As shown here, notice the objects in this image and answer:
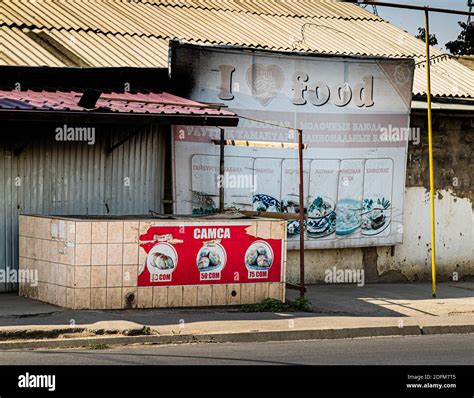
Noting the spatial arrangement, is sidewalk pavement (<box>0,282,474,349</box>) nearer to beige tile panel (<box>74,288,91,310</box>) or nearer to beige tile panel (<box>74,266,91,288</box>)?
beige tile panel (<box>74,288,91,310</box>)

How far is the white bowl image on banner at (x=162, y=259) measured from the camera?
1537cm

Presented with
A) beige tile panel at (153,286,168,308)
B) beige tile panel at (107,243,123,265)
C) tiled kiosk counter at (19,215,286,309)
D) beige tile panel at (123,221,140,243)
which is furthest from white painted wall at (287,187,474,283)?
beige tile panel at (107,243,123,265)

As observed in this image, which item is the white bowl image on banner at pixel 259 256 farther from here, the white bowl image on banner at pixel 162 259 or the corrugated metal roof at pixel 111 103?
the corrugated metal roof at pixel 111 103

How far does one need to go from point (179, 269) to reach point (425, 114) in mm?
6840

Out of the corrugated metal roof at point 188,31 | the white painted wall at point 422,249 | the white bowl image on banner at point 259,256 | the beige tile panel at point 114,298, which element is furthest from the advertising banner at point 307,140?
the beige tile panel at point 114,298

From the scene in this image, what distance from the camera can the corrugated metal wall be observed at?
16.7 m

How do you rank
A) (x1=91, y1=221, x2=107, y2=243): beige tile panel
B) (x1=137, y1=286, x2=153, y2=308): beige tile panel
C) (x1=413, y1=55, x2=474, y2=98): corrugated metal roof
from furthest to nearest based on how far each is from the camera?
(x1=413, y1=55, x2=474, y2=98): corrugated metal roof < (x1=137, y1=286, x2=153, y2=308): beige tile panel < (x1=91, y1=221, x2=107, y2=243): beige tile panel

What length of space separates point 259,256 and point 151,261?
1654 millimetres

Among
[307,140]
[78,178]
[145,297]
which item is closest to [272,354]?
[145,297]

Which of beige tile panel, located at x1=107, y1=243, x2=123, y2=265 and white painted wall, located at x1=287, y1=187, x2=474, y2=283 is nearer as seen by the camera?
beige tile panel, located at x1=107, y1=243, x2=123, y2=265

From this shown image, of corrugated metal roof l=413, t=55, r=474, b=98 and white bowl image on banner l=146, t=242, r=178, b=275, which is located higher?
corrugated metal roof l=413, t=55, r=474, b=98

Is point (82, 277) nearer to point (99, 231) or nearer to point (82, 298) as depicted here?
point (82, 298)
